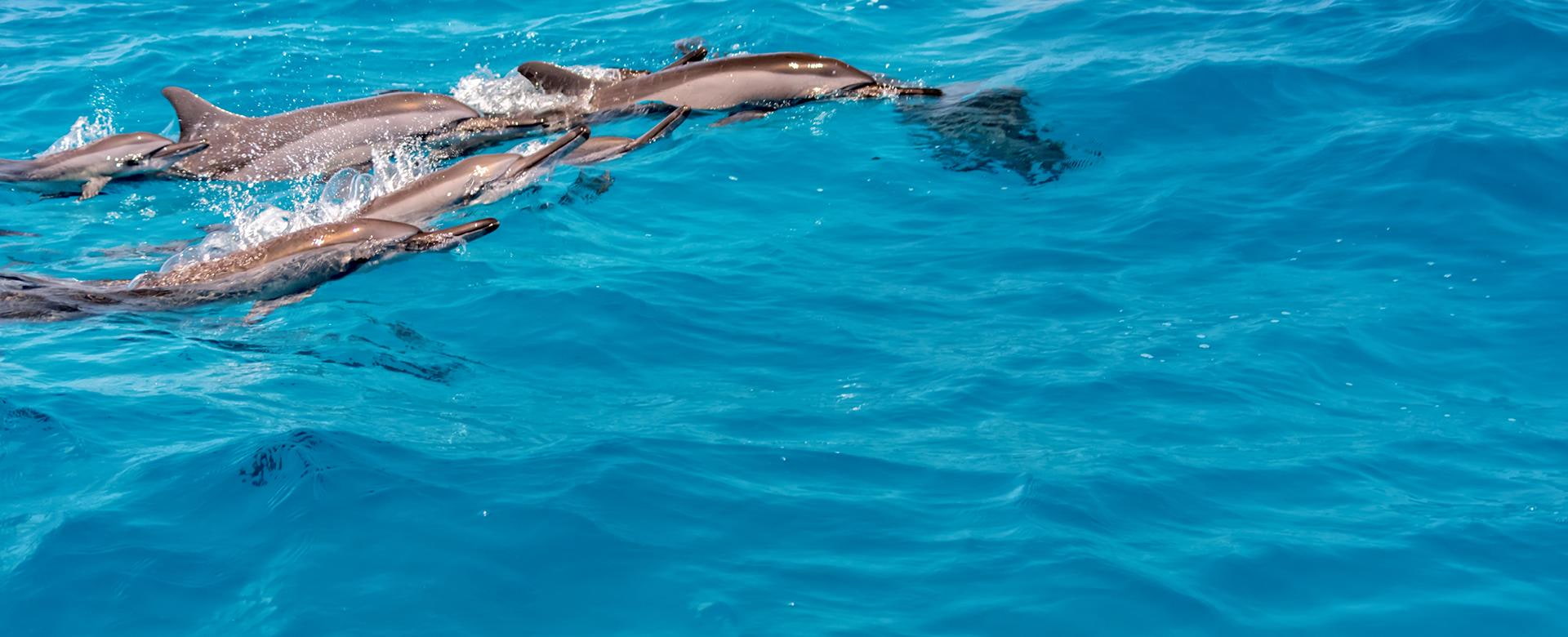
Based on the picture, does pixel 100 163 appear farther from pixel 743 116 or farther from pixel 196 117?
pixel 743 116

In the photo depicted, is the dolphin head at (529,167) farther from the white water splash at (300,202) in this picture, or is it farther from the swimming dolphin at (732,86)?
the swimming dolphin at (732,86)

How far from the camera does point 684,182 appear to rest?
1109cm

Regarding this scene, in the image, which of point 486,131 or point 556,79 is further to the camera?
point 556,79

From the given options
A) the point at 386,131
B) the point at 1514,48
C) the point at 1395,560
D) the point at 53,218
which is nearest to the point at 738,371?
the point at 1395,560

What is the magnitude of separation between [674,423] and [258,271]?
3.62 meters

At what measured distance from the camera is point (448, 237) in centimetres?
916

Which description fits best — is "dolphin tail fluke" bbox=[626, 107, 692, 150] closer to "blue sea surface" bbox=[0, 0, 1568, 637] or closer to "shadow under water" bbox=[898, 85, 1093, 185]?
"blue sea surface" bbox=[0, 0, 1568, 637]

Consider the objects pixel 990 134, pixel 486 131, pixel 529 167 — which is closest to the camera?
pixel 529 167

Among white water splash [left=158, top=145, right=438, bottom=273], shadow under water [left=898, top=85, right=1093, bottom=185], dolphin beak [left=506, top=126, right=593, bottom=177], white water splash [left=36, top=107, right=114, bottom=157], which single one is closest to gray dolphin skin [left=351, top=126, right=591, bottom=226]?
dolphin beak [left=506, top=126, right=593, bottom=177]

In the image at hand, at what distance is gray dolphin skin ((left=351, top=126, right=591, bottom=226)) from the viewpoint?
9914mm

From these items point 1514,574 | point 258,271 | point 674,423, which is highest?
point 258,271

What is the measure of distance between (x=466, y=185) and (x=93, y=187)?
12.3ft

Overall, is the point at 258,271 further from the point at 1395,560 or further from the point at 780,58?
the point at 1395,560

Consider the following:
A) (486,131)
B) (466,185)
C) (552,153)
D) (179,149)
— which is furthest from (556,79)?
(179,149)
